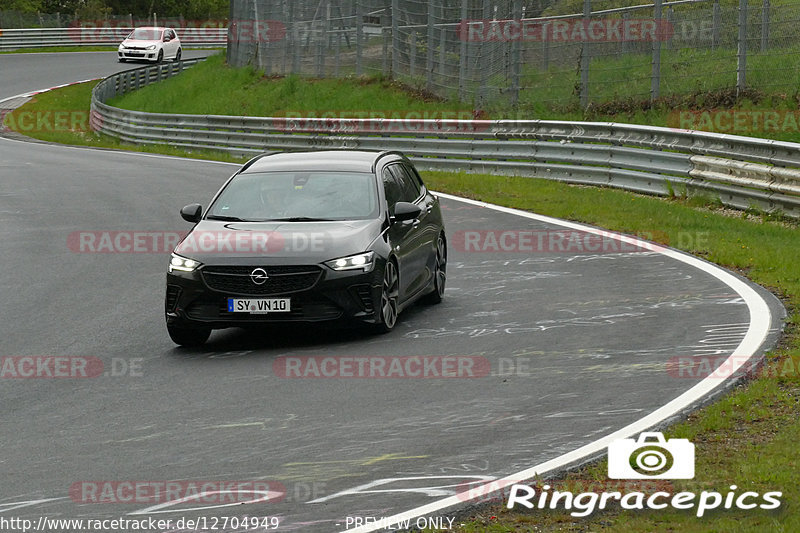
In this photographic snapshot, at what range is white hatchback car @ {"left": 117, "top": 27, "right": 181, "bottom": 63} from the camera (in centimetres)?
6050

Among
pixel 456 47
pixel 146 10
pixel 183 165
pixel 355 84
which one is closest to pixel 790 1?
pixel 456 47

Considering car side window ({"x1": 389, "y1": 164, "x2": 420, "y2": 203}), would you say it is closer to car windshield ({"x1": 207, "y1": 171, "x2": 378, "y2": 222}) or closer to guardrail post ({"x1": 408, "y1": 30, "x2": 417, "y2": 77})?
car windshield ({"x1": 207, "y1": 171, "x2": 378, "y2": 222})

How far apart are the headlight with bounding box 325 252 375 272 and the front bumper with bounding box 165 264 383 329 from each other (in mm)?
47

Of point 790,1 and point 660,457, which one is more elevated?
point 790,1

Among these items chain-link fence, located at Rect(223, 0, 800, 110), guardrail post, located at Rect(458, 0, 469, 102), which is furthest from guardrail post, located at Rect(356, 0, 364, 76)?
guardrail post, located at Rect(458, 0, 469, 102)

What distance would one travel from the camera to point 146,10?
93.0 meters

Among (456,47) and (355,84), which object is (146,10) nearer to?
(355,84)

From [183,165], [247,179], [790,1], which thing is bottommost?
[183,165]

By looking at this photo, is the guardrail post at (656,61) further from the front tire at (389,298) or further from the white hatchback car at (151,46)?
the white hatchback car at (151,46)

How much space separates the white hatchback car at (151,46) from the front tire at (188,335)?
5122 centimetres

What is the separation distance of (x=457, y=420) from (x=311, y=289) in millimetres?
2870

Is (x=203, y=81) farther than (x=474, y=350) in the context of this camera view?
Yes

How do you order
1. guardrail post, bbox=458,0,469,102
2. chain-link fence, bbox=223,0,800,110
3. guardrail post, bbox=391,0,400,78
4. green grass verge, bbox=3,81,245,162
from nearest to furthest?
chain-link fence, bbox=223,0,800,110
guardrail post, bbox=458,0,469,102
guardrail post, bbox=391,0,400,78
green grass verge, bbox=3,81,245,162

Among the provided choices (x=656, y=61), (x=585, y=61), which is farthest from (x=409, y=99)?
(x=656, y=61)
